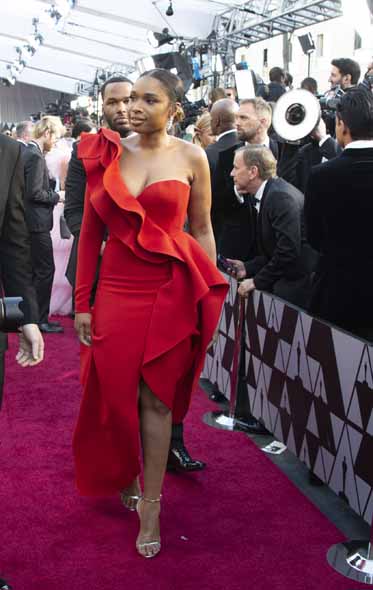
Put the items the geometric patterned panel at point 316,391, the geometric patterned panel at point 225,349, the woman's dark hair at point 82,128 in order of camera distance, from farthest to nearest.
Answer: the woman's dark hair at point 82,128, the geometric patterned panel at point 225,349, the geometric patterned panel at point 316,391

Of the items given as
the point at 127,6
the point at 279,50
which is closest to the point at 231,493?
the point at 279,50

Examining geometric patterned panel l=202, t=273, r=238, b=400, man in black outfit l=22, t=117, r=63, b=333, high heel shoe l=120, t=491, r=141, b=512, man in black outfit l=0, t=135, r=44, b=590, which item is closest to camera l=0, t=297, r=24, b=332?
man in black outfit l=0, t=135, r=44, b=590

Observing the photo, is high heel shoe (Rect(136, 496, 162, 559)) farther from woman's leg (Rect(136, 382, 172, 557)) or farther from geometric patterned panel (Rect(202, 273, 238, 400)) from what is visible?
geometric patterned panel (Rect(202, 273, 238, 400))

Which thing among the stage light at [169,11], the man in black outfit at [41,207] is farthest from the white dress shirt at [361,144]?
the stage light at [169,11]

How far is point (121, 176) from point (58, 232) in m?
4.14

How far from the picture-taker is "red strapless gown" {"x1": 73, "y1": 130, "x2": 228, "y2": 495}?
2467 millimetres

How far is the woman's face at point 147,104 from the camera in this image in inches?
97.7

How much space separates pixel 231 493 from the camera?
308cm

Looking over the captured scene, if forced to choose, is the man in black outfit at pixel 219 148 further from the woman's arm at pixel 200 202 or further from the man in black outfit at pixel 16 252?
the man in black outfit at pixel 16 252

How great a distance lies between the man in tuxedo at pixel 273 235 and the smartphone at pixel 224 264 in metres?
0.03

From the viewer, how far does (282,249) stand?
3.46 metres

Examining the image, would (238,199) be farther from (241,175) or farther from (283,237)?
(283,237)

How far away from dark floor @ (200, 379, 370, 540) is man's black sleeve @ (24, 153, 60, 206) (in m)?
2.55

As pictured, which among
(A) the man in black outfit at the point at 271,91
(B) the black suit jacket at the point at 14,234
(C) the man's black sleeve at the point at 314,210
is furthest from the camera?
(A) the man in black outfit at the point at 271,91
